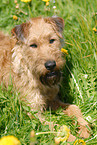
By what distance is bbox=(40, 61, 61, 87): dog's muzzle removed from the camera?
8.41 feet

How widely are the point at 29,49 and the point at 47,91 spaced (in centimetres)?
79

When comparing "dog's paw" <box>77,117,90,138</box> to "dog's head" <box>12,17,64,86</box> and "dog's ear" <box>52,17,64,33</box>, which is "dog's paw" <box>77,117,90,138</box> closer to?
"dog's head" <box>12,17,64,86</box>

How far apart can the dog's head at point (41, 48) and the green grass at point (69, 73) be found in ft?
1.55

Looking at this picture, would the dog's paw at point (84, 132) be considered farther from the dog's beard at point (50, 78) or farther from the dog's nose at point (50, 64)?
the dog's nose at point (50, 64)

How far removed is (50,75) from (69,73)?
96 cm

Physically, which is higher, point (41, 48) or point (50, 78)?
point (41, 48)

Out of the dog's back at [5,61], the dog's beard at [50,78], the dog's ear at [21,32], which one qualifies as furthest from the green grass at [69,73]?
the dog's ear at [21,32]

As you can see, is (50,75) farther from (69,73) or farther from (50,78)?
(69,73)

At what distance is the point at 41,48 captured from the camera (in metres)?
2.78

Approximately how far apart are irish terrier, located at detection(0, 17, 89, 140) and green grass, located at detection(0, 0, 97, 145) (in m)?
0.22

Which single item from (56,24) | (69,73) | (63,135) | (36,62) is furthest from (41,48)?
(63,135)

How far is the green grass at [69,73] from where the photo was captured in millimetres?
2449

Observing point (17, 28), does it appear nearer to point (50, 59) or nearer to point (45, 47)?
point (45, 47)

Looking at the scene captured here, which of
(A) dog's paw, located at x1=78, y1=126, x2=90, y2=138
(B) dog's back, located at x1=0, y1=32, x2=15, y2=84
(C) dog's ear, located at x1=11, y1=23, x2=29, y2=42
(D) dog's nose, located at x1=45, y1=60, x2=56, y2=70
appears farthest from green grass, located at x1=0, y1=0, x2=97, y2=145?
(C) dog's ear, located at x1=11, y1=23, x2=29, y2=42
